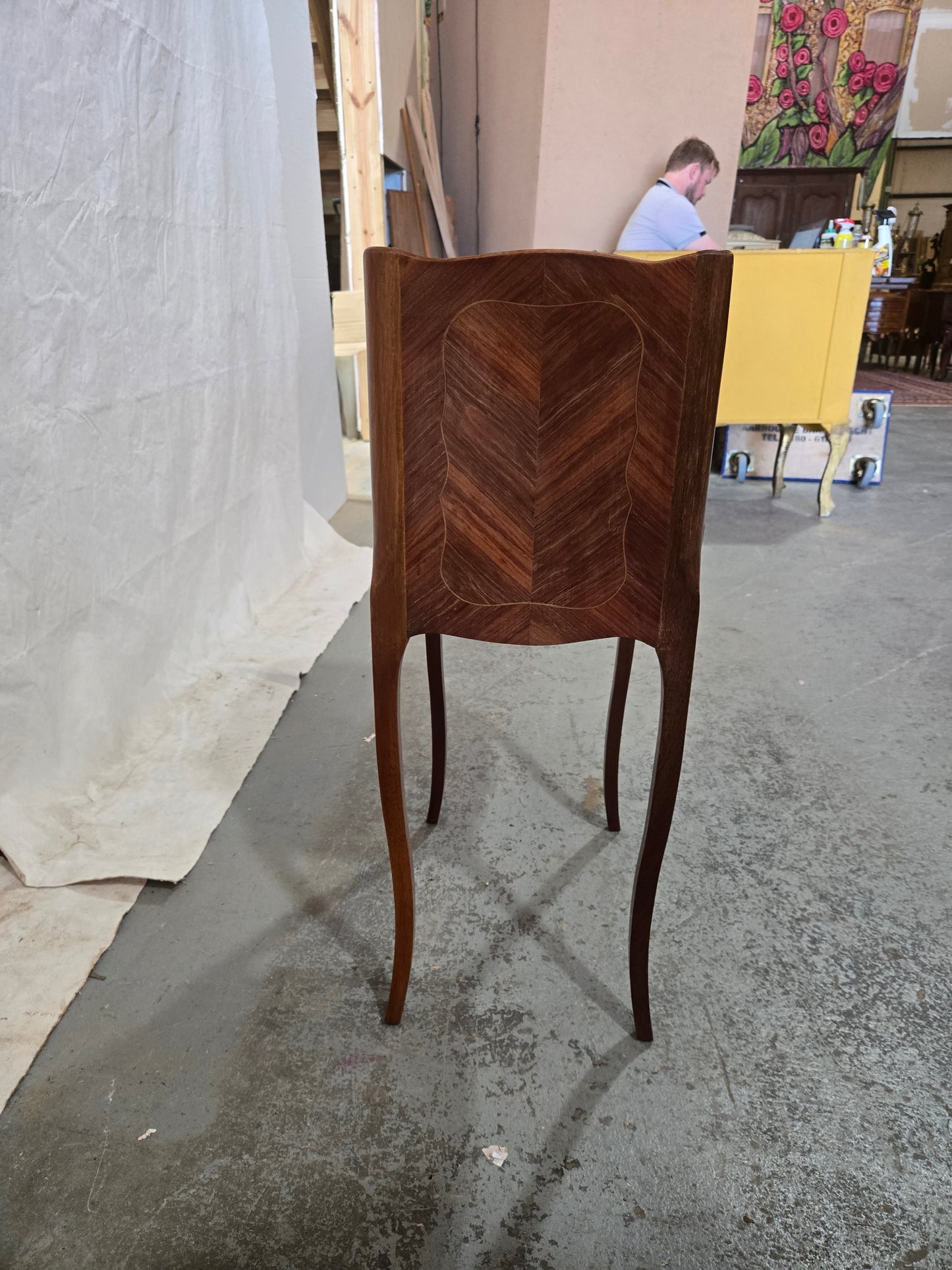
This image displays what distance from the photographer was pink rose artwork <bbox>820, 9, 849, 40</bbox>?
8055 millimetres

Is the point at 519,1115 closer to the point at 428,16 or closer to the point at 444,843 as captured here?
the point at 444,843

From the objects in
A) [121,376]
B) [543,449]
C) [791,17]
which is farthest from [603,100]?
[791,17]

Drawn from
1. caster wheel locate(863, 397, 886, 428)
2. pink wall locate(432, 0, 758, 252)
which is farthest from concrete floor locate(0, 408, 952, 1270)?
pink wall locate(432, 0, 758, 252)

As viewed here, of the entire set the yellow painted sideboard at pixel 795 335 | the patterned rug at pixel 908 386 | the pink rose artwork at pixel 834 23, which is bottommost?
the patterned rug at pixel 908 386

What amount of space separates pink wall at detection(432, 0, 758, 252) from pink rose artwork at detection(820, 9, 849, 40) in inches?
198

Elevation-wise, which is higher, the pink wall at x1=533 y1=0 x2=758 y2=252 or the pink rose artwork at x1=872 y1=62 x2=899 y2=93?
the pink rose artwork at x1=872 y1=62 x2=899 y2=93

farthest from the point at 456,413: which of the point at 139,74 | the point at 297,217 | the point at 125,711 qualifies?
the point at 297,217

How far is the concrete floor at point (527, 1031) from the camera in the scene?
79 cm

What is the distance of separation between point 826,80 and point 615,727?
384 inches

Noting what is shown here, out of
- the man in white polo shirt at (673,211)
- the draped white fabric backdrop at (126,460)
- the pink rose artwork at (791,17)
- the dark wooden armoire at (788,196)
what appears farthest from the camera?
the dark wooden armoire at (788,196)

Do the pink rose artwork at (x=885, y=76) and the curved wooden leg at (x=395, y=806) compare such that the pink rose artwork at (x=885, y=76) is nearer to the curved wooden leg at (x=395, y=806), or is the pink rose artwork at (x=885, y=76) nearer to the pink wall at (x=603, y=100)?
the pink wall at (x=603, y=100)

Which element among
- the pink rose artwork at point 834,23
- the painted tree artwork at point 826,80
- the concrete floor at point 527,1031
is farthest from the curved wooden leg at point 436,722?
the pink rose artwork at point 834,23

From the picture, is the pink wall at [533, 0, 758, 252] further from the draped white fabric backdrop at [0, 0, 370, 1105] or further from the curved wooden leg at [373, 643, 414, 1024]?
the curved wooden leg at [373, 643, 414, 1024]

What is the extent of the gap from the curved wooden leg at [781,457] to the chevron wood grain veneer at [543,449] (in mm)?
2882
